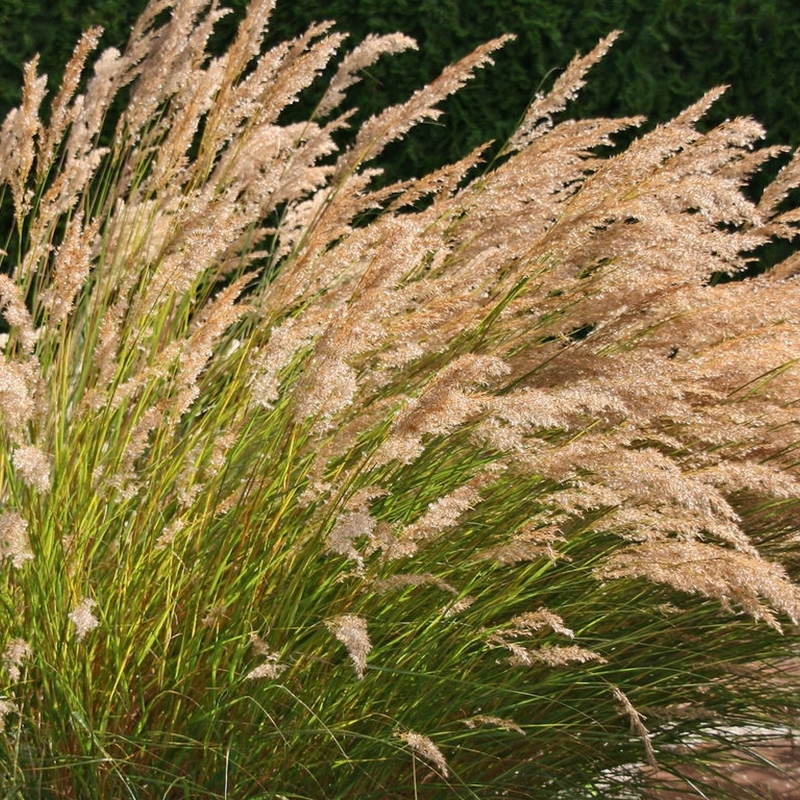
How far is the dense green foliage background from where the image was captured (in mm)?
6066

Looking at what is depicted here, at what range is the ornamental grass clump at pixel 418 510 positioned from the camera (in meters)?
2.17

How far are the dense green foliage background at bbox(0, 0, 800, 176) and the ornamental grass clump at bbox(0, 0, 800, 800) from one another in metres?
3.12

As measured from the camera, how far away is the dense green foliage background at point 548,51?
6.07 m

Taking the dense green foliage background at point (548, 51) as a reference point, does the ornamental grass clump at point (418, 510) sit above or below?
below

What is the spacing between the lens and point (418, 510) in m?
2.68

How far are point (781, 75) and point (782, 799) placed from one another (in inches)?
167

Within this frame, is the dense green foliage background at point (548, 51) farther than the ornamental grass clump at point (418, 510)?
Yes

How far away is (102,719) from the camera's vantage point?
2334 mm

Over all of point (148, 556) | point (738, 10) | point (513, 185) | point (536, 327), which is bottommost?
point (148, 556)

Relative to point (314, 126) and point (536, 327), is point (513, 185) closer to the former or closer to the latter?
point (536, 327)

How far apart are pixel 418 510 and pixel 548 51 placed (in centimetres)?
411

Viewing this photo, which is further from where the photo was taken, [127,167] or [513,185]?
[127,167]

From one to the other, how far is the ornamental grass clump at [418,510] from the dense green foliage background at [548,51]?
3125 mm

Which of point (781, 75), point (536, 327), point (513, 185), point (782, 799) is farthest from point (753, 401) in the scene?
point (781, 75)
